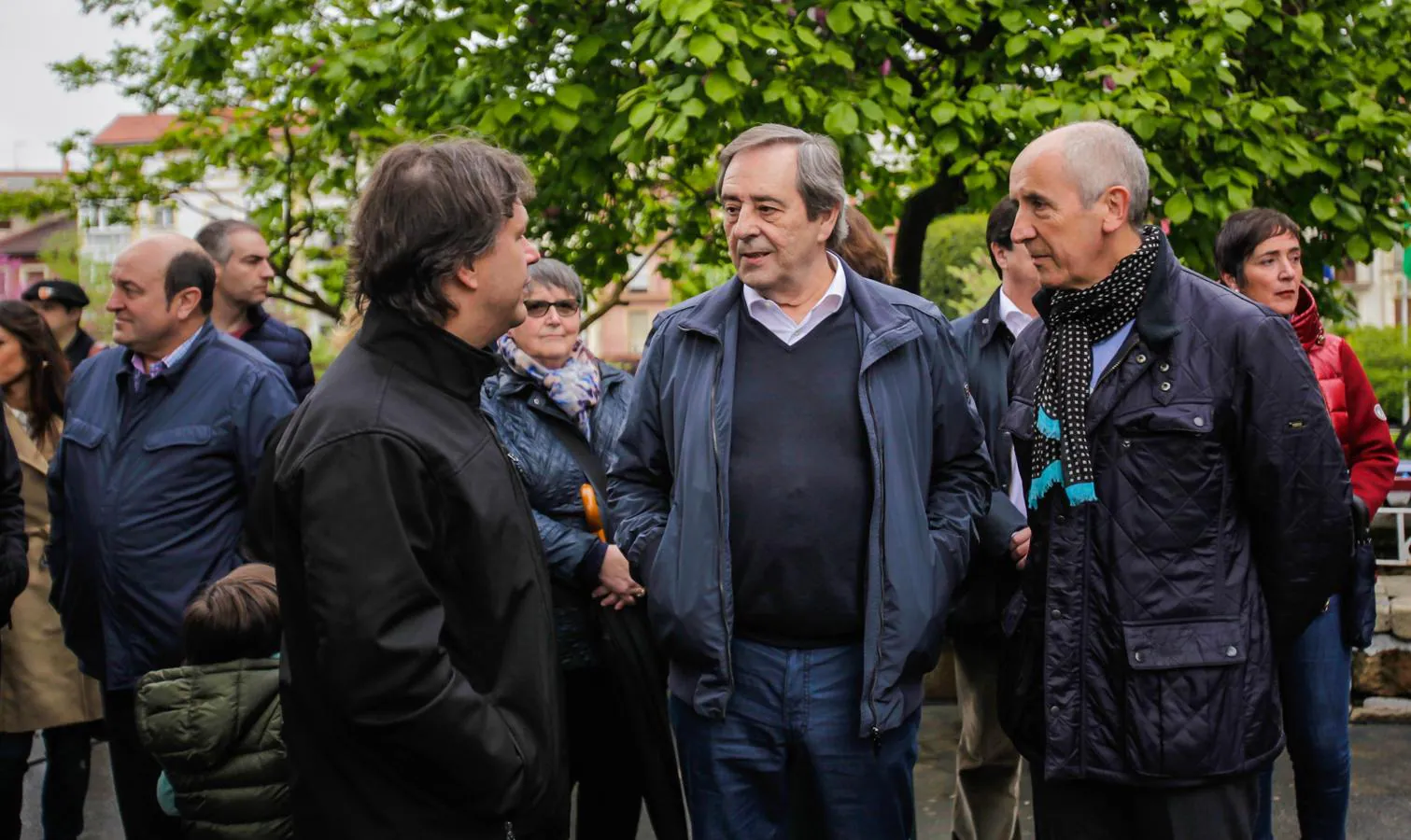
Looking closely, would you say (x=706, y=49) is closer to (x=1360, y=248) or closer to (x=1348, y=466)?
(x=1348, y=466)

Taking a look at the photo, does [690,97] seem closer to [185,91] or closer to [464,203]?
[464,203]

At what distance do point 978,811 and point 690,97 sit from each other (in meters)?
3.41

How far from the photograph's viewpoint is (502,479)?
2414mm

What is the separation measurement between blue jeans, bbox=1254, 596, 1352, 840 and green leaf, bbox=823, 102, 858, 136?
3.30 m

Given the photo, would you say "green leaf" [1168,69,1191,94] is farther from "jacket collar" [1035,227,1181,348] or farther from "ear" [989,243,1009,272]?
"jacket collar" [1035,227,1181,348]

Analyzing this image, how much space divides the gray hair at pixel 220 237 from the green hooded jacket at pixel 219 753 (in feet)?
8.36

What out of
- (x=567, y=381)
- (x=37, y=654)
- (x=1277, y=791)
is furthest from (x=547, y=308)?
(x=1277, y=791)

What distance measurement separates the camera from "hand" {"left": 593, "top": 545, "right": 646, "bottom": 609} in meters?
4.00

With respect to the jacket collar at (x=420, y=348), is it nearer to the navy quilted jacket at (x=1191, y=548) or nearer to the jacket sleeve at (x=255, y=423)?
the navy quilted jacket at (x=1191, y=548)

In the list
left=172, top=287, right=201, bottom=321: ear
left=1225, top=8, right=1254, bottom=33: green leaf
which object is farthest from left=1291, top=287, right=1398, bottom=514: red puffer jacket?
left=172, top=287, right=201, bottom=321: ear

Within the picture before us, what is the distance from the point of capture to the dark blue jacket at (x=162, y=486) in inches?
160

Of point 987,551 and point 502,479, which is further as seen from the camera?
point 987,551

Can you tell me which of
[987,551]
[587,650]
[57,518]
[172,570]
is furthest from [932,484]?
[57,518]

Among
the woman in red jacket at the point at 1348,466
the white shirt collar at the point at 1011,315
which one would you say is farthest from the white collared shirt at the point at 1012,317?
the woman in red jacket at the point at 1348,466
